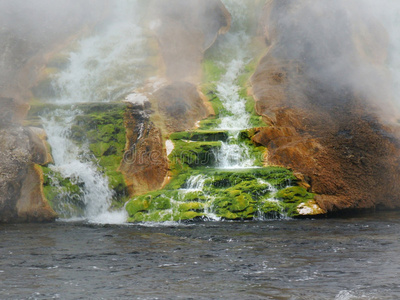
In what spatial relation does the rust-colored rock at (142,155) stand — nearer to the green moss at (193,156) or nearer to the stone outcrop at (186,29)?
the green moss at (193,156)

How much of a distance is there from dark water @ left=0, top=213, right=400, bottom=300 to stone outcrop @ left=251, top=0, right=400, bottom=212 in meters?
4.07

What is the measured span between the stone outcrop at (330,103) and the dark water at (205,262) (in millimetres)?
4066

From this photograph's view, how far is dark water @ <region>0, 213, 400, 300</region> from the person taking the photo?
804 cm

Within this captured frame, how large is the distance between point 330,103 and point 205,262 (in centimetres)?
1440

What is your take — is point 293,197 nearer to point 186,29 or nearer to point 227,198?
point 227,198

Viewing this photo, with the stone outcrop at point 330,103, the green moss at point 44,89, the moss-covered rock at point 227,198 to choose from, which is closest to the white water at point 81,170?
the moss-covered rock at point 227,198

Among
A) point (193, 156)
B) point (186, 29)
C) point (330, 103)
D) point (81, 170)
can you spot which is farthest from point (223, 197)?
point (186, 29)

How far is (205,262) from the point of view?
33.1 feet

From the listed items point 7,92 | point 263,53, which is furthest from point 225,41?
point 7,92

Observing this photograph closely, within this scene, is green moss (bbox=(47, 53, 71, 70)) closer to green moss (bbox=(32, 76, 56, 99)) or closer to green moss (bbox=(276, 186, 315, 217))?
green moss (bbox=(32, 76, 56, 99))

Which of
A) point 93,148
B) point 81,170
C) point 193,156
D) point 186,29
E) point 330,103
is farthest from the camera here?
point 186,29

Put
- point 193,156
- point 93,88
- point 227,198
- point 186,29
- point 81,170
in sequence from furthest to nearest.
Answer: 1. point 186,29
2. point 93,88
3. point 193,156
4. point 81,170
5. point 227,198

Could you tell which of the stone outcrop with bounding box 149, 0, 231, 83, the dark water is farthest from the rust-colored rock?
the stone outcrop with bounding box 149, 0, 231, 83

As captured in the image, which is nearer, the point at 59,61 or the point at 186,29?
the point at 59,61
